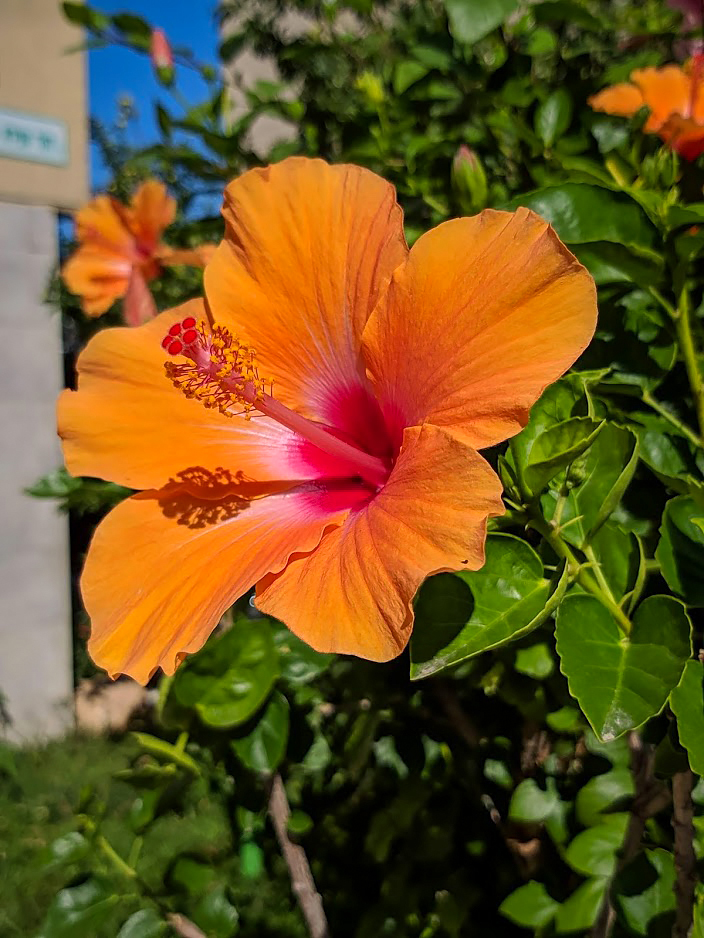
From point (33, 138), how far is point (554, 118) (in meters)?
4.50

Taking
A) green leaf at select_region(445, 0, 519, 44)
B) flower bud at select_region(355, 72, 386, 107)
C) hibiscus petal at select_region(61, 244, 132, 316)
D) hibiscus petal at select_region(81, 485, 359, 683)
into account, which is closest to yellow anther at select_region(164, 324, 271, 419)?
hibiscus petal at select_region(81, 485, 359, 683)

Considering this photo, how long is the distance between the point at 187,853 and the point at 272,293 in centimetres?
104

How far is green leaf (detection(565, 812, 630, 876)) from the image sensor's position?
1074 millimetres

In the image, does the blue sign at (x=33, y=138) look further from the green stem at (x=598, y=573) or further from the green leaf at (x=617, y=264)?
the green stem at (x=598, y=573)

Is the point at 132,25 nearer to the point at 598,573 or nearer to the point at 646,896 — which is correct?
the point at 598,573

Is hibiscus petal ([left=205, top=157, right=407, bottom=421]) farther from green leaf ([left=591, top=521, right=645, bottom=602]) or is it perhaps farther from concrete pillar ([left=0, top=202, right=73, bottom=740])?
concrete pillar ([left=0, top=202, right=73, bottom=740])

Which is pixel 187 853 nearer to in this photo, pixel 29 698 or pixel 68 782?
pixel 68 782

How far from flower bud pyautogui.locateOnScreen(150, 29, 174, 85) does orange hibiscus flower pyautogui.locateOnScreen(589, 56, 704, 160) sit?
1120 millimetres

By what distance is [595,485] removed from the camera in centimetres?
77

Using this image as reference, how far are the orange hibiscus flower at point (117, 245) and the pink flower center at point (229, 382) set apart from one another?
1335mm

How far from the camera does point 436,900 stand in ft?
5.45

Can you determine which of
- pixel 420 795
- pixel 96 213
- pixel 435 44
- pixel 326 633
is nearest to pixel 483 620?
pixel 326 633

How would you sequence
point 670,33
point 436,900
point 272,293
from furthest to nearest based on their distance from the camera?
1. point 670,33
2. point 436,900
3. point 272,293

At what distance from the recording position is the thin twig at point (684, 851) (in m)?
0.85
